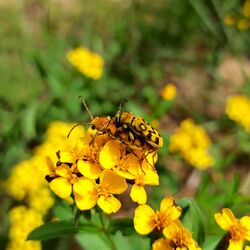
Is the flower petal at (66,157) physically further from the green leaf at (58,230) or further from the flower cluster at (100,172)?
the green leaf at (58,230)

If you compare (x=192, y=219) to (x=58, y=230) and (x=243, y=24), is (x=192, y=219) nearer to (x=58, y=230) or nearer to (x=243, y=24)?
(x=58, y=230)

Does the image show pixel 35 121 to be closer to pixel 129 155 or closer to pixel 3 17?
pixel 3 17

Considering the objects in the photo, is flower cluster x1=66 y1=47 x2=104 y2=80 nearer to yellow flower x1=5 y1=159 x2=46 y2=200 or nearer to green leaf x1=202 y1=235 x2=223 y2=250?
yellow flower x1=5 y1=159 x2=46 y2=200

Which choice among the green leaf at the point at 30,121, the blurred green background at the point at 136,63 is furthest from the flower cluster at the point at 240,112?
the green leaf at the point at 30,121

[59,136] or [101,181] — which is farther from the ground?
[101,181]

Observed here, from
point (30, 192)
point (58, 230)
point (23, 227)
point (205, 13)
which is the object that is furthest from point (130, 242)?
point (205, 13)

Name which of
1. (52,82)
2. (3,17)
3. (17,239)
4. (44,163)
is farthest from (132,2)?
(44,163)

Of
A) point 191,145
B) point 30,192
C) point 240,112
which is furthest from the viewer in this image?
point 240,112
